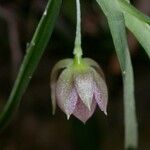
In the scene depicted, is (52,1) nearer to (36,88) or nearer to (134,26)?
(134,26)

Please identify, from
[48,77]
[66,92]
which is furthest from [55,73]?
[48,77]

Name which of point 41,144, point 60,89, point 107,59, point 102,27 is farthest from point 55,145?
point 60,89

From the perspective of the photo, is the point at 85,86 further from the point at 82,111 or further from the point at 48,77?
the point at 48,77

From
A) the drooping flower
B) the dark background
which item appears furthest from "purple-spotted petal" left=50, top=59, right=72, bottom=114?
the dark background

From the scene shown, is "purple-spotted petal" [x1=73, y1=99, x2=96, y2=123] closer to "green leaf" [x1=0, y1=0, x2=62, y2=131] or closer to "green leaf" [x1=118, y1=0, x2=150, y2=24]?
"green leaf" [x1=0, y1=0, x2=62, y2=131]

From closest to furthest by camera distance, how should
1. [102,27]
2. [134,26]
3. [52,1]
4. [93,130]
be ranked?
[52,1] → [134,26] → [93,130] → [102,27]

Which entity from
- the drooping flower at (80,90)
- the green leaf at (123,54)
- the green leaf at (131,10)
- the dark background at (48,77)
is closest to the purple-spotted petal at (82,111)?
the drooping flower at (80,90)
